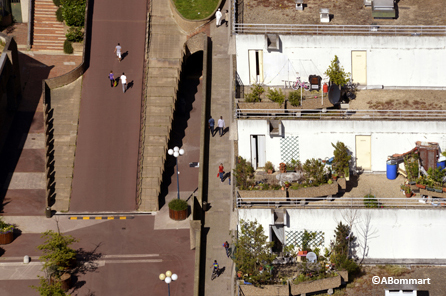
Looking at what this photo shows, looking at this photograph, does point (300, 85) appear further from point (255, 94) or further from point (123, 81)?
point (123, 81)

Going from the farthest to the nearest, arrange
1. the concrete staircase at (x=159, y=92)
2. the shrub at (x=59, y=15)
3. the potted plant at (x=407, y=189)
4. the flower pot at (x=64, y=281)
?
1. the shrub at (x=59, y=15)
2. the concrete staircase at (x=159, y=92)
3. the flower pot at (x=64, y=281)
4. the potted plant at (x=407, y=189)

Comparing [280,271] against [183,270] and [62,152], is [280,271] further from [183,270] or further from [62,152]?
[62,152]

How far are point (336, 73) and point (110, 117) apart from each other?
15190 millimetres

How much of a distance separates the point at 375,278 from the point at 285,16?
18.8m

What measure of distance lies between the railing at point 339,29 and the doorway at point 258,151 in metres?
8.03

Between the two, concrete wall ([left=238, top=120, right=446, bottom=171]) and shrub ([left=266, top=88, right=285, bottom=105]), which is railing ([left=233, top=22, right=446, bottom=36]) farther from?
concrete wall ([left=238, top=120, right=446, bottom=171])

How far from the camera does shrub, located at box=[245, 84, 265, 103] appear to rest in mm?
59781

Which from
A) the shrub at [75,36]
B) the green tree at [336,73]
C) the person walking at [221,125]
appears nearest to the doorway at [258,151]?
the person walking at [221,125]

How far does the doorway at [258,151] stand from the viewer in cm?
5794

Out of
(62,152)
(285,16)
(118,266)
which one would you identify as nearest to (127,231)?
(118,266)

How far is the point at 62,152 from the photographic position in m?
65.6

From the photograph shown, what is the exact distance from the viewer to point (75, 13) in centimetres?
7675

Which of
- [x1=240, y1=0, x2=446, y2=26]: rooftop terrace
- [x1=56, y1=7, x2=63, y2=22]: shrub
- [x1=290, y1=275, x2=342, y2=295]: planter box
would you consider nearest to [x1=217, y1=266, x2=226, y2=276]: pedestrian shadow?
[x1=290, y1=275, x2=342, y2=295]: planter box

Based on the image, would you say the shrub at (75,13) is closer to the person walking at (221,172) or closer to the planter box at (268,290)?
the person walking at (221,172)
